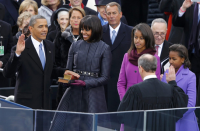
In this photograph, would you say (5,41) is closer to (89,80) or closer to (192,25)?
(89,80)

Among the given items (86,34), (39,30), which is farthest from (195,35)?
(39,30)

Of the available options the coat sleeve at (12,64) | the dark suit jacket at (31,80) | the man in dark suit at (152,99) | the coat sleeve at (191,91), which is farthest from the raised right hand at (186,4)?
the coat sleeve at (12,64)

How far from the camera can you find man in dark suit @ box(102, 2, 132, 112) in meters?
6.63

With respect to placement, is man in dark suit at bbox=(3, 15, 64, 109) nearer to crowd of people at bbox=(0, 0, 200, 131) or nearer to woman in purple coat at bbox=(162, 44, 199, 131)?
crowd of people at bbox=(0, 0, 200, 131)

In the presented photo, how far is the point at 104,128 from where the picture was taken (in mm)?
4004

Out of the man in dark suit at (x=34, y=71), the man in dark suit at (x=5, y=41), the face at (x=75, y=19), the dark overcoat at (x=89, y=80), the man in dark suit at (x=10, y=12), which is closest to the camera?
the dark overcoat at (x=89, y=80)

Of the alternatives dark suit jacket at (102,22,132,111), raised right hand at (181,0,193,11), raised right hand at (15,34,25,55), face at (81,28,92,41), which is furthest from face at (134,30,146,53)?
raised right hand at (181,0,193,11)

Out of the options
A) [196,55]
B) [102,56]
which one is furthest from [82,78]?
[196,55]

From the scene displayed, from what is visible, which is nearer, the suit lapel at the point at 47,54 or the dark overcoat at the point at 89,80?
the dark overcoat at the point at 89,80

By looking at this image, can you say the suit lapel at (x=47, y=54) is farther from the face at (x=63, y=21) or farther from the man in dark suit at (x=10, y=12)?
the man in dark suit at (x=10, y=12)

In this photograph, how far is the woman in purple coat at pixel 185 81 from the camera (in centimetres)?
438

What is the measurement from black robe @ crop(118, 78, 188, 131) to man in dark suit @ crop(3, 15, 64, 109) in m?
1.74

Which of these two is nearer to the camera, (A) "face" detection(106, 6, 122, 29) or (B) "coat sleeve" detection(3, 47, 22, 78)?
(B) "coat sleeve" detection(3, 47, 22, 78)

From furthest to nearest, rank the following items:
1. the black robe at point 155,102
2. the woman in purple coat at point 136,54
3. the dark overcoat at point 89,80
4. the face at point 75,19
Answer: the face at point 75,19
the woman in purple coat at point 136,54
the dark overcoat at point 89,80
the black robe at point 155,102
